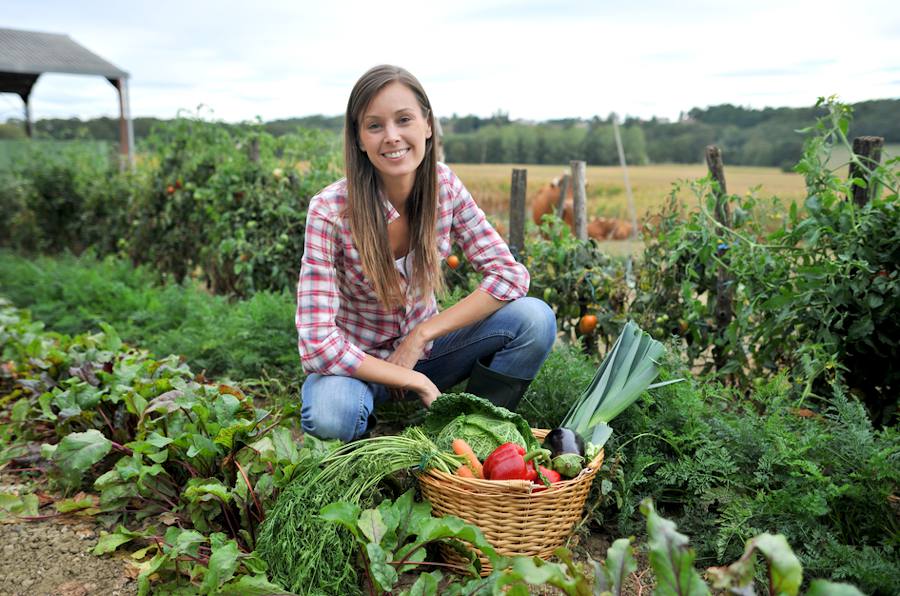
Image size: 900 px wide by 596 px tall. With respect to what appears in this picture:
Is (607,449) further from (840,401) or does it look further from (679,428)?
(840,401)

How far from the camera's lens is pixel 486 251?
277cm

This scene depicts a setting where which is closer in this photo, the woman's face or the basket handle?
the basket handle

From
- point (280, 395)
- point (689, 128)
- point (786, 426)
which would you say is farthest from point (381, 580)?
point (689, 128)

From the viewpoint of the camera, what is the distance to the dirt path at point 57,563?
2.15 metres

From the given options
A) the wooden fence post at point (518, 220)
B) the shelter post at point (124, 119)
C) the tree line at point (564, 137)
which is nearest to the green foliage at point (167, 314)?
the wooden fence post at point (518, 220)

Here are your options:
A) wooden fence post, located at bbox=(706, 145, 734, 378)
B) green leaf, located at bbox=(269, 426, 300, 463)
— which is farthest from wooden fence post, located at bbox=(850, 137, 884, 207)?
green leaf, located at bbox=(269, 426, 300, 463)

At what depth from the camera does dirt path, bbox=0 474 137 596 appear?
2.15 meters

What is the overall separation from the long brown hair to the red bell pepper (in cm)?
78

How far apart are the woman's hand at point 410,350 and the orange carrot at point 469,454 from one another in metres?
0.47

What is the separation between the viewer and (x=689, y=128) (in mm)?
13266

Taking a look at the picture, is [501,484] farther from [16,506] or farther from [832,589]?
[16,506]

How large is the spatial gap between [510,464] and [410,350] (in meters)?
0.70

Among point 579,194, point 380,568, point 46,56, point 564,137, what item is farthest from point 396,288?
point 46,56

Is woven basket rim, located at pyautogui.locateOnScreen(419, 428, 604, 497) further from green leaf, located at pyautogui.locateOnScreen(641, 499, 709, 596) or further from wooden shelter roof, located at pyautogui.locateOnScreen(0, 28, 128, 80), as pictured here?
wooden shelter roof, located at pyautogui.locateOnScreen(0, 28, 128, 80)
